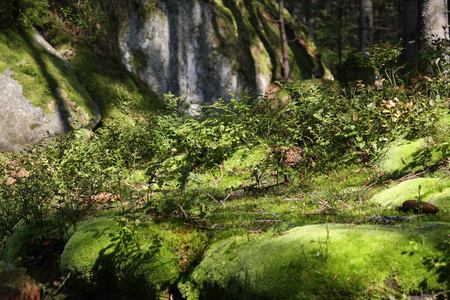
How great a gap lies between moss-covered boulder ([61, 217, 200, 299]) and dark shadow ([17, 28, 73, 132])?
620 centimetres

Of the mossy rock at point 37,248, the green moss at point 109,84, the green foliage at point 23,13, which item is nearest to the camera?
the mossy rock at point 37,248

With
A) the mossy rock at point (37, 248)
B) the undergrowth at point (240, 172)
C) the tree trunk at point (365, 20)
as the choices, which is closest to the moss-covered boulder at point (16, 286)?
the undergrowth at point (240, 172)

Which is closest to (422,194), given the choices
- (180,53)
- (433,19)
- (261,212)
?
(261,212)

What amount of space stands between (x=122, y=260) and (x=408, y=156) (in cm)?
400

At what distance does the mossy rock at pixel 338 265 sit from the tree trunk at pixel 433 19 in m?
6.65

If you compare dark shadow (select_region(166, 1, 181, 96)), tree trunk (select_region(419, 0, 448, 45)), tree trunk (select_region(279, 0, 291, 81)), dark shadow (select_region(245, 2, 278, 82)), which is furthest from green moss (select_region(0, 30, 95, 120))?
dark shadow (select_region(245, 2, 278, 82))

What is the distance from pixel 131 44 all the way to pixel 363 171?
35.3 ft

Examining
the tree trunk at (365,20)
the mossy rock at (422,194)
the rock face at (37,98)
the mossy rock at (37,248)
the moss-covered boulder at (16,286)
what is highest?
Result: the tree trunk at (365,20)

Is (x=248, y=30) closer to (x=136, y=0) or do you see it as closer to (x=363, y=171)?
(x=136, y=0)

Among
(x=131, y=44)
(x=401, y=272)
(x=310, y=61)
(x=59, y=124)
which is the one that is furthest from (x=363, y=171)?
(x=310, y=61)

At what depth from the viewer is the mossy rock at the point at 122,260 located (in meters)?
3.10

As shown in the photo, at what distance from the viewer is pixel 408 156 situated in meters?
4.92

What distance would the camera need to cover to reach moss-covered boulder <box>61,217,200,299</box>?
3100 millimetres

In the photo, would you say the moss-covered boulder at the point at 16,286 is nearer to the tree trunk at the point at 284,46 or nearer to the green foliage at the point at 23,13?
the green foliage at the point at 23,13
